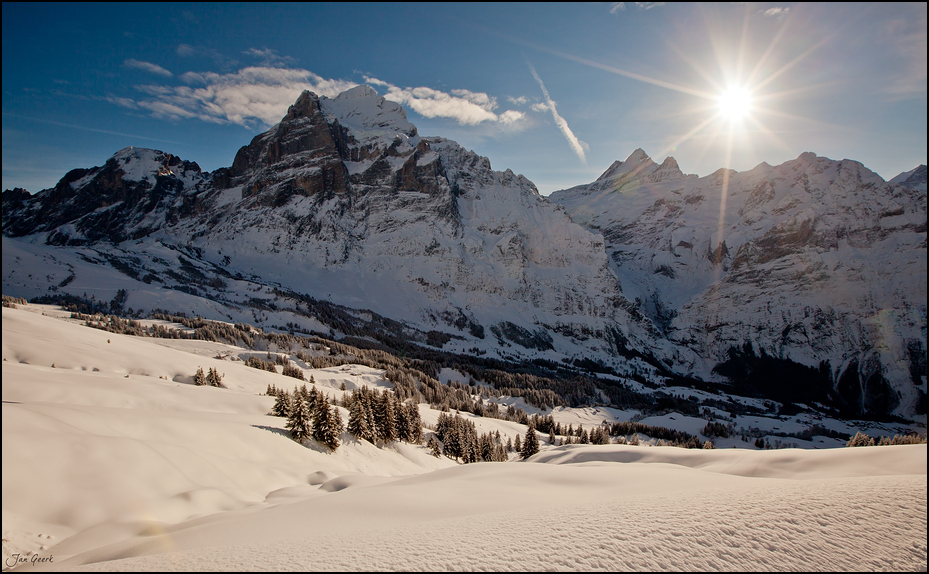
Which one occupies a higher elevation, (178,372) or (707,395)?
(178,372)

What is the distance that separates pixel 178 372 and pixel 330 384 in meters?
22.2

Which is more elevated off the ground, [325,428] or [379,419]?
[325,428]

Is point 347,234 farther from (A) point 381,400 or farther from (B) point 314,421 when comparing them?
(B) point 314,421

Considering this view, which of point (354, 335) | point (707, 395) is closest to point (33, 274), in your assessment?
point (354, 335)

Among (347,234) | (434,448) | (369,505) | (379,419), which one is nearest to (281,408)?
(379,419)

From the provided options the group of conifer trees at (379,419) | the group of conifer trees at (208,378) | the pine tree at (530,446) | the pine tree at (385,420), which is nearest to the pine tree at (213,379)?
the group of conifer trees at (208,378)

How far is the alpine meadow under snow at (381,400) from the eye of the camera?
368 cm

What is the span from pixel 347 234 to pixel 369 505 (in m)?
175

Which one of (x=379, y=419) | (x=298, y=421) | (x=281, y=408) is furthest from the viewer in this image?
(x=379, y=419)

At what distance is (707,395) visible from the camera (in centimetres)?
13050

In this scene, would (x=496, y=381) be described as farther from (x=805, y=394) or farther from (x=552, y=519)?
(x=805, y=394)
